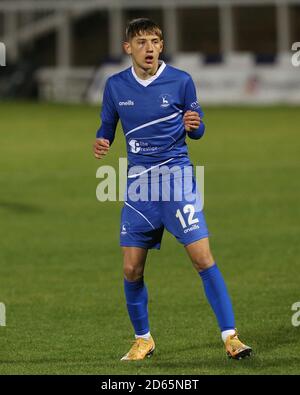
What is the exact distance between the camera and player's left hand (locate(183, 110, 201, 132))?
30.9 feet

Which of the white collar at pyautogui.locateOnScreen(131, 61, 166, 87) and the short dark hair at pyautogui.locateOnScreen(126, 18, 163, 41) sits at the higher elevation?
the short dark hair at pyautogui.locateOnScreen(126, 18, 163, 41)

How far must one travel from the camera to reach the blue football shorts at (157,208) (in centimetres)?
962

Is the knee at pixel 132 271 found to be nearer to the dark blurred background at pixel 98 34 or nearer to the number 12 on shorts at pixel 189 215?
the number 12 on shorts at pixel 189 215

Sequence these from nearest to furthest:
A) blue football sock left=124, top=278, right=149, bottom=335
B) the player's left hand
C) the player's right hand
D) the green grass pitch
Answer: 1. the player's left hand
2. the player's right hand
3. blue football sock left=124, top=278, right=149, bottom=335
4. the green grass pitch

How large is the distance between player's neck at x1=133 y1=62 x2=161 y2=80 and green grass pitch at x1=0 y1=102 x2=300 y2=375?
1955mm

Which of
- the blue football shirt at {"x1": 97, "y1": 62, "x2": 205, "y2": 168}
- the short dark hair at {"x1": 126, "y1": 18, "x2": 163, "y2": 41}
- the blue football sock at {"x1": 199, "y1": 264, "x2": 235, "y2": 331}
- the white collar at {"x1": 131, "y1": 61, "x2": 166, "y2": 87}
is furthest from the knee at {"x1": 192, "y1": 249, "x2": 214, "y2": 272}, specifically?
the short dark hair at {"x1": 126, "y1": 18, "x2": 163, "y2": 41}

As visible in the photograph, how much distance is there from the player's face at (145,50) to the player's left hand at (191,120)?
16.3 inches

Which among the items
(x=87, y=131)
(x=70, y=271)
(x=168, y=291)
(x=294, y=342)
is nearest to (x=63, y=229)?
(x=70, y=271)

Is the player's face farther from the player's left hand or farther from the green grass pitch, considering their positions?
the green grass pitch

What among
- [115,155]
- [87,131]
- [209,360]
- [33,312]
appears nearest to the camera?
[209,360]

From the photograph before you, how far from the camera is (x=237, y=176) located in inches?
899

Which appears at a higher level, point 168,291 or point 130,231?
point 130,231
